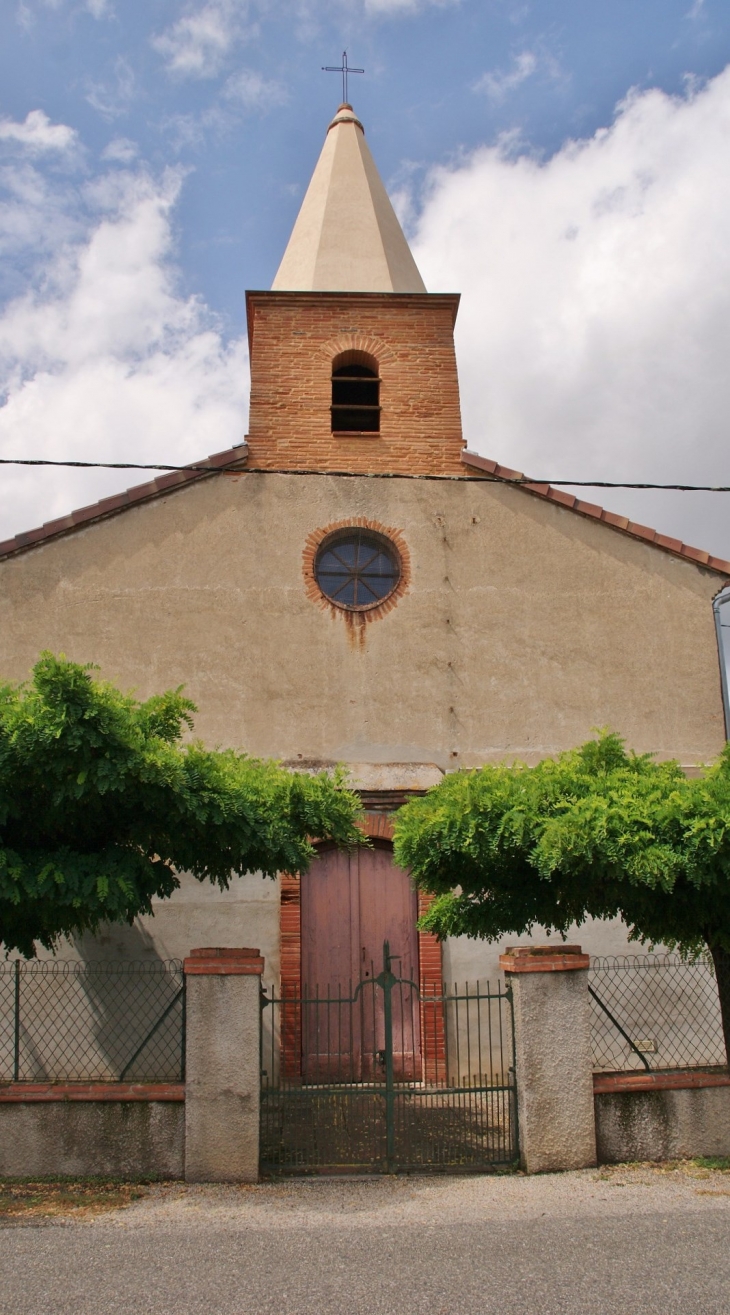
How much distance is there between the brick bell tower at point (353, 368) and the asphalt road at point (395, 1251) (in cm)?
842

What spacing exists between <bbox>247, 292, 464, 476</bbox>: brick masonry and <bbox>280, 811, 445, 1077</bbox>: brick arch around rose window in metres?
4.63

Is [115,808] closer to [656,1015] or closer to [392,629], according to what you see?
Result: [392,629]

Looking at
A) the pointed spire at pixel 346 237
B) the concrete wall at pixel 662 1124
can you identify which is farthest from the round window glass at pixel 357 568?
the concrete wall at pixel 662 1124

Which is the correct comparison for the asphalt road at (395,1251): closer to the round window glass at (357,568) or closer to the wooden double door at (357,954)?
the wooden double door at (357,954)

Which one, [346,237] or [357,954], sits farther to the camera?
[346,237]

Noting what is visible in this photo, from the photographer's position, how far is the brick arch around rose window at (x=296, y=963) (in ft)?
35.6

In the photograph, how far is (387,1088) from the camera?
7.73 meters

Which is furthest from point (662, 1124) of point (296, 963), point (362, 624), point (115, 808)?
point (362, 624)

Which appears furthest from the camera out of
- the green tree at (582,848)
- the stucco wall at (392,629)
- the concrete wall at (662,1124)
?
the stucco wall at (392,629)

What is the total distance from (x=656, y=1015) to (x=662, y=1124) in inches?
133

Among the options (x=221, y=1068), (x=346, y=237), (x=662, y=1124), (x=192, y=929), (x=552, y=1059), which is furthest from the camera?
(x=346, y=237)

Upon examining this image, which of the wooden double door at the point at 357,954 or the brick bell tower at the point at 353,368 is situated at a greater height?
the brick bell tower at the point at 353,368

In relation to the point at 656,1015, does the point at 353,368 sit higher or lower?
higher

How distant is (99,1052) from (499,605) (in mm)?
6669
